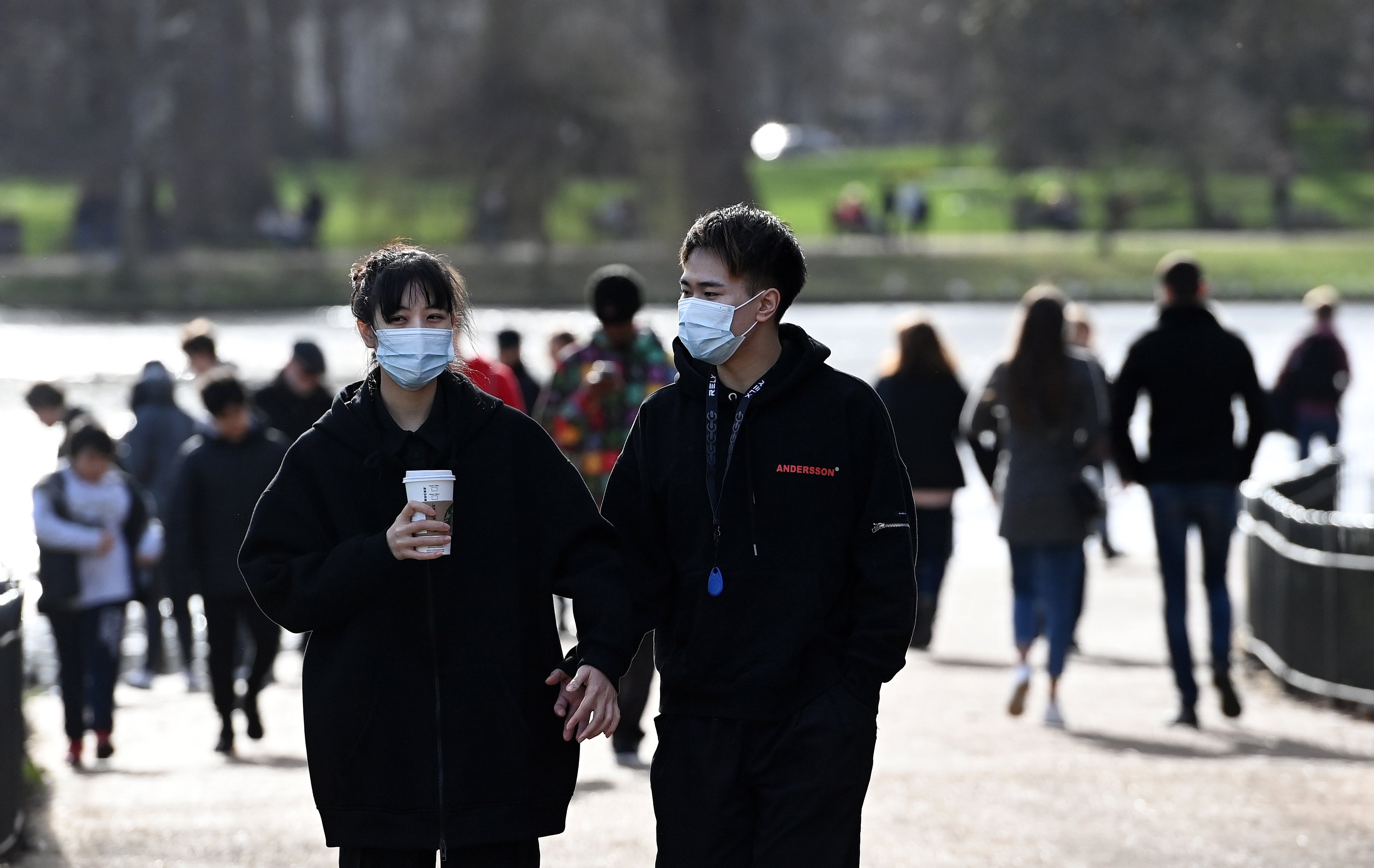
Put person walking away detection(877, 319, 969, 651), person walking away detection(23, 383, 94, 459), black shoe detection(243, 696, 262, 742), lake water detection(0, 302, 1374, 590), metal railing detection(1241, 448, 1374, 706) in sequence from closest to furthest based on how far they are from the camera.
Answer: black shoe detection(243, 696, 262, 742)
metal railing detection(1241, 448, 1374, 706)
person walking away detection(877, 319, 969, 651)
person walking away detection(23, 383, 94, 459)
lake water detection(0, 302, 1374, 590)

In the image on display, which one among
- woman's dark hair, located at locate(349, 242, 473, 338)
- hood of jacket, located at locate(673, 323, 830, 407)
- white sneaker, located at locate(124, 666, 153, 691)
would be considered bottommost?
white sneaker, located at locate(124, 666, 153, 691)

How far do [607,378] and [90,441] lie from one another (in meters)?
2.55

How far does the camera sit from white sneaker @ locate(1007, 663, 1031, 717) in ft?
29.6

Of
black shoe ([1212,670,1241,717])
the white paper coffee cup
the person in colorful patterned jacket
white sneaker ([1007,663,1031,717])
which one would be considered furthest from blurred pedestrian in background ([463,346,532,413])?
black shoe ([1212,670,1241,717])

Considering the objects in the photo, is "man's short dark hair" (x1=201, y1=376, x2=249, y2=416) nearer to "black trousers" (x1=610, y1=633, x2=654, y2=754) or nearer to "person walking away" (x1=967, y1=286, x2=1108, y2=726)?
"black trousers" (x1=610, y1=633, x2=654, y2=754)

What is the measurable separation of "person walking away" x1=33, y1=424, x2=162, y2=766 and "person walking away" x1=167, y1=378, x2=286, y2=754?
0.43 metres

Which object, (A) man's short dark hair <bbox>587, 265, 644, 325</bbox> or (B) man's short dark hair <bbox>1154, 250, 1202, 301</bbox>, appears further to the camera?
(B) man's short dark hair <bbox>1154, 250, 1202, 301</bbox>

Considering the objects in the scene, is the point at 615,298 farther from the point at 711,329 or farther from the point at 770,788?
the point at 770,788

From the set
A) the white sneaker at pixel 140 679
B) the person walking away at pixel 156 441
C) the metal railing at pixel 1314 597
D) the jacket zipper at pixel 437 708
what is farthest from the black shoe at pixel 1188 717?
the white sneaker at pixel 140 679

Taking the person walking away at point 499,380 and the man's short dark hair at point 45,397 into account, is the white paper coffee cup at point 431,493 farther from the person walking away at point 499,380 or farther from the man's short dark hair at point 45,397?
the man's short dark hair at point 45,397

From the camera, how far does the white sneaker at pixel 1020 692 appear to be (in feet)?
29.6

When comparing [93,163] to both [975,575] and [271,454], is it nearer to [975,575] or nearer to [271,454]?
[975,575]

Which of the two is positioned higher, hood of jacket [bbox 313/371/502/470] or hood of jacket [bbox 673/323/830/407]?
hood of jacket [bbox 673/323/830/407]

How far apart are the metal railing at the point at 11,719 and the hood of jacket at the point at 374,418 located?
277 centimetres
